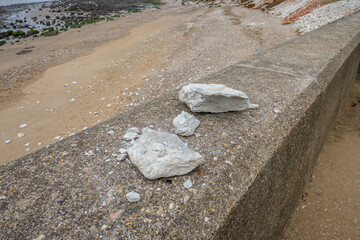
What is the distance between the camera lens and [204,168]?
139cm

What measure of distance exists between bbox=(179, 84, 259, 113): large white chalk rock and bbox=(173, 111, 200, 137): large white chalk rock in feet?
0.50

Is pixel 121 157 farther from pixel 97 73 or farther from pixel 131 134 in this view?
pixel 97 73

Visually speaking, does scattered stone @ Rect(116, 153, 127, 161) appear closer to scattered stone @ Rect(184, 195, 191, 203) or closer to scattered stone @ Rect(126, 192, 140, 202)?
scattered stone @ Rect(126, 192, 140, 202)

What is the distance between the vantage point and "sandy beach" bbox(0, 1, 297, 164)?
605cm

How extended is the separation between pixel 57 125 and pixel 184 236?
5.95 m

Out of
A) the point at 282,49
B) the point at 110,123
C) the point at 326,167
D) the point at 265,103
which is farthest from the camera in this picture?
the point at 282,49

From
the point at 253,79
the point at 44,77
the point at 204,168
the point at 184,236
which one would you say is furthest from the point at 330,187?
the point at 44,77

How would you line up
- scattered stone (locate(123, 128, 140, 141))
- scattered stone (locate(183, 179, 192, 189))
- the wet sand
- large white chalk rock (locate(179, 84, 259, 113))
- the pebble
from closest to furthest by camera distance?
1. scattered stone (locate(183, 179, 192, 189))
2. the pebble
3. scattered stone (locate(123, 128, 140, 141))
4. large white chalk rock (locate(179, 84, 259, 113))
5. the wet sand

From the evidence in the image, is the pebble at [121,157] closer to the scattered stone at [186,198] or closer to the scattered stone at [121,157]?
the scattered stone at [121,157]

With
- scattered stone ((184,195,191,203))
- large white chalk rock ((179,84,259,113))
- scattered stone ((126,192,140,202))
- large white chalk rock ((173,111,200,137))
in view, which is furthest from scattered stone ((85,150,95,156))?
large white chalk rock ((179,84,259,113))

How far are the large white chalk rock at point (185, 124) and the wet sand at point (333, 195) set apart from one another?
187 centimetres

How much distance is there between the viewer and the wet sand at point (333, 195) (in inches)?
103

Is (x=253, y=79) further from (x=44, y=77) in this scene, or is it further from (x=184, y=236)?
(x=44, y=77)

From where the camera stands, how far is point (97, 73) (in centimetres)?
884
